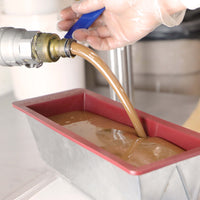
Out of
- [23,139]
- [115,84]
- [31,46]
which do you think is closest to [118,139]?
[115,84]

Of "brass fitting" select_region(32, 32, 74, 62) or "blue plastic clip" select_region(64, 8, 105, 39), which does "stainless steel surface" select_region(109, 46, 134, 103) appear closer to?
"blue plastic clip" select_region(64, 8, 105, 39)

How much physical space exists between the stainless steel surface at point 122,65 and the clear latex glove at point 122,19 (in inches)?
5.3

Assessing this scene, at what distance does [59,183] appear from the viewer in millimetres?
671

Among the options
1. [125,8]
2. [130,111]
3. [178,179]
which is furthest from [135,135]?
[125,8]

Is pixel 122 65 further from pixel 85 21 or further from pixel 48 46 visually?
pixel 48 46

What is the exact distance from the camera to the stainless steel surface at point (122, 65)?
0.97m

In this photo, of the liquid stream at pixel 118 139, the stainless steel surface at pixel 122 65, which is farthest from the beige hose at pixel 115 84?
the stainless steel surface at pixel 122 65

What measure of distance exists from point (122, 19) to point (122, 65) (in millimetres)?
225

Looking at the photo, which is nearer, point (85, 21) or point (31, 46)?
point (31, 46)

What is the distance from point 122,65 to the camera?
982mm

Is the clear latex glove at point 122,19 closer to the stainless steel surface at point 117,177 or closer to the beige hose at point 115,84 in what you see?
the beige hose at point 115,84

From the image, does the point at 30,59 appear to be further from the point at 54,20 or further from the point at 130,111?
the point at 54,20

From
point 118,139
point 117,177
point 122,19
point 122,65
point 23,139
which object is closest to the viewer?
point 117,177

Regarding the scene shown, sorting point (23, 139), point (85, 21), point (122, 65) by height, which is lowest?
point (23, 139)
